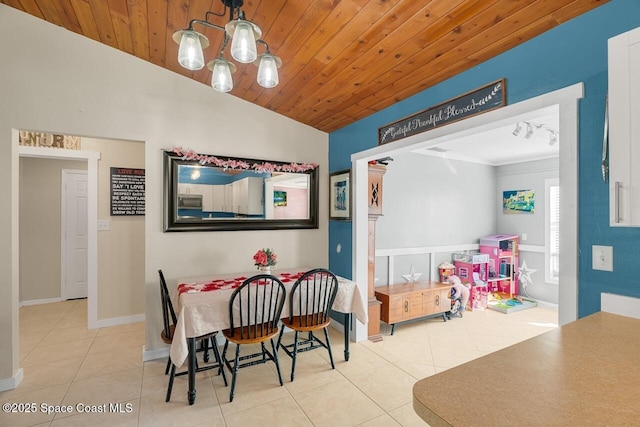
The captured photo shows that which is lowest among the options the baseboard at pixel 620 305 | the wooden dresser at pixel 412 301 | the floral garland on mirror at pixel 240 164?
the wooden dresser at pixel 412 301

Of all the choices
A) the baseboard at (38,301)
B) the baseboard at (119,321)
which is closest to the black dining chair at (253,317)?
the baseboard at (119,321)

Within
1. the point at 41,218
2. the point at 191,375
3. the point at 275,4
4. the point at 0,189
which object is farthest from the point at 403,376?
the point at 41,218

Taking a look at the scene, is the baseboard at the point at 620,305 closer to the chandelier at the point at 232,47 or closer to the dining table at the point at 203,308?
the dining table at the point at 203,308

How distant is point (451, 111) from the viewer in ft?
7.38

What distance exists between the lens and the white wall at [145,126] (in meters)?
2.42

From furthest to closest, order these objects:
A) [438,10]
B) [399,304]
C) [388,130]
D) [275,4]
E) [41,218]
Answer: [41,218]
[399,304]
[388,130]
[275,4]
[438,10]

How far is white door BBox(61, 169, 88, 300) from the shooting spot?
15.1ft

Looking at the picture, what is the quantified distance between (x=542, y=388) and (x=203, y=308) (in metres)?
2.12

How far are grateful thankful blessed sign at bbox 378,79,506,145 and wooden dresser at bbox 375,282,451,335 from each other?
75.1 inches

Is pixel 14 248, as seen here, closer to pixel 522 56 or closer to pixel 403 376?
pixel 403 376

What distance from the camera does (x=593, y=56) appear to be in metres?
1.54

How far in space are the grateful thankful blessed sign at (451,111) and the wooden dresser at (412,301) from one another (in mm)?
1908

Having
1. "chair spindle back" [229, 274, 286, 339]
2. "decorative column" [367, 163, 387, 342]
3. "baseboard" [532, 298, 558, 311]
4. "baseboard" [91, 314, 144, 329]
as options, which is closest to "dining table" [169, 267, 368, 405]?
"chair spindle back" [229, 274, 286, 339]

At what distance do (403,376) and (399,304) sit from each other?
43.4 inches
